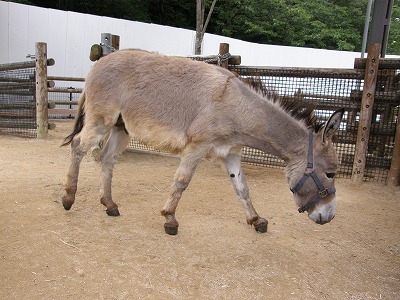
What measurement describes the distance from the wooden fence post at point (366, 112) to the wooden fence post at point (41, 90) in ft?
21.2

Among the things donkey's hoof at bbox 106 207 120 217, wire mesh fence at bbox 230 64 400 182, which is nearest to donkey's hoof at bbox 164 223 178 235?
donkey's hoof at bbox 106 207 120 217

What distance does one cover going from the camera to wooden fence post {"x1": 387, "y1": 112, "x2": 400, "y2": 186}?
5625 millimetres

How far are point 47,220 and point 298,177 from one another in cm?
240

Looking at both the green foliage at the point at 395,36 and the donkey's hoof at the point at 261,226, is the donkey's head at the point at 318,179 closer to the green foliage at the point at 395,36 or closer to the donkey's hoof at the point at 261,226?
the donkey's hoof at the point at 261,226

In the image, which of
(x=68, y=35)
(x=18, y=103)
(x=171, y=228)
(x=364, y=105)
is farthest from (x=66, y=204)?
(x=68, y=35)

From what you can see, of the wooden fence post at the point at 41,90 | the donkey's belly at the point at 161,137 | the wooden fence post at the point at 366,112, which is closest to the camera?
the donkey's belly at the point at 161,137

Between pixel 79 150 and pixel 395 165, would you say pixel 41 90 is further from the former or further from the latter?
pixel 395 165

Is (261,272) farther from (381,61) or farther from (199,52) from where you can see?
(199,52)

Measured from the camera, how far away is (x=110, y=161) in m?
4.19

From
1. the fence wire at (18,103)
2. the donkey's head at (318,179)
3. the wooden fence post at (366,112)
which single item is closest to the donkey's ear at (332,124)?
the donkey's head at (318,179)

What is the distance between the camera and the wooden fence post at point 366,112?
5625 millimetres

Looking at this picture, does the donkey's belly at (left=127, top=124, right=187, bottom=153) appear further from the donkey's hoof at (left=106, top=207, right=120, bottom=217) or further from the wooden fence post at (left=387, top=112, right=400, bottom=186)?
the wooden fence post at (left=387, top=112, right=400, bottom=186)

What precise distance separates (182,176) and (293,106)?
3.95 feet

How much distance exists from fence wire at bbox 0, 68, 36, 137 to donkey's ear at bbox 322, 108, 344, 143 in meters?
7.45
